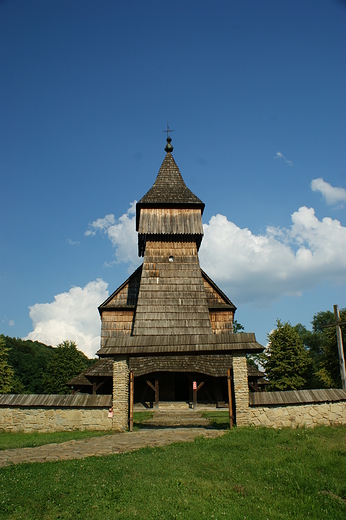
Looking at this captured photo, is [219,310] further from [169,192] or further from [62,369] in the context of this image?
[62,369]

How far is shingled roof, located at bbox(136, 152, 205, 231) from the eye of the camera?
24.8 m

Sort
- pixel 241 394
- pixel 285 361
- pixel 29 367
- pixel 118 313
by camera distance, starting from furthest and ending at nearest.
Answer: pixel 29 367 → pixel 285 361 → pixel 118 313 → pixel 241 394

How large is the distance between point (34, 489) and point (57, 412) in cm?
674

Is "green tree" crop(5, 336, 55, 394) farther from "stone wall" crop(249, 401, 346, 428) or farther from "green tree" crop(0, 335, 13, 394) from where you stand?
"stone wall" crop(249, 401, 346, 428)

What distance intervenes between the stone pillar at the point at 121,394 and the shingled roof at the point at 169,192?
14.3 metres

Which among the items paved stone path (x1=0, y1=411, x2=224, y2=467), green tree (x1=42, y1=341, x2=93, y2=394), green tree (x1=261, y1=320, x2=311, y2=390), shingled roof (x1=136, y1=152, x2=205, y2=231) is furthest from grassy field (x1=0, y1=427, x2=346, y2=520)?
green tree (x1=42, y1=341, x2=93, y2=394)

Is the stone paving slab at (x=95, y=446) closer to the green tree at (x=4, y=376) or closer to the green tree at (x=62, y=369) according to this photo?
the green tree at (x=4, y=376)

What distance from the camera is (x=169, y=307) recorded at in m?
22.5

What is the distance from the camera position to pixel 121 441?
30.2 ft

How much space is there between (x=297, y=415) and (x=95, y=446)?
5681 mm

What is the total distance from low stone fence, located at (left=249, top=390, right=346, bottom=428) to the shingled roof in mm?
15676

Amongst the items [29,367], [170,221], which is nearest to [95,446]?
[170,221]

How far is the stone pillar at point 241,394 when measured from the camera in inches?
433

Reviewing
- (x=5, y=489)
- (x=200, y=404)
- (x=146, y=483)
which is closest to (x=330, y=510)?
(x=146, y=483)
